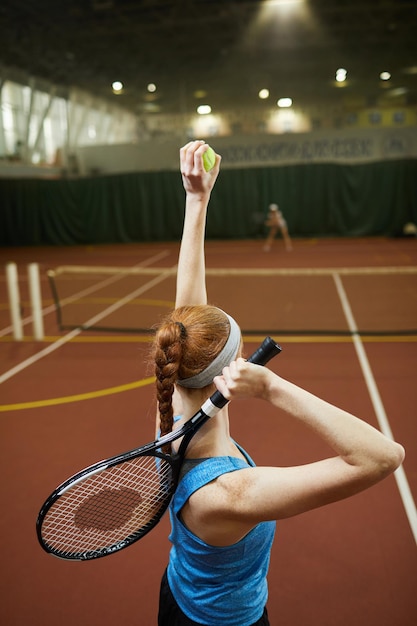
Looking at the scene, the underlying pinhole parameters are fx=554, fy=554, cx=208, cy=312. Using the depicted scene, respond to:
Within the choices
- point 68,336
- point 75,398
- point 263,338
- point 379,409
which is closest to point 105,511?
point 379,409

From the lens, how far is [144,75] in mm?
25125

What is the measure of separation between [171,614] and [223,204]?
70.5 ft

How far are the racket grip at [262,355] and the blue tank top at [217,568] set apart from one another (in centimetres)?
18

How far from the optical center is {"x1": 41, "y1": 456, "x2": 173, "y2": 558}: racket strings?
62.8 inches

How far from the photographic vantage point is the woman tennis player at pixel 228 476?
1.24m

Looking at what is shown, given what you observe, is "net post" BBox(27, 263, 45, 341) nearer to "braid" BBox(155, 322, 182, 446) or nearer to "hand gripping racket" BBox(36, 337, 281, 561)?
"hand gripping racket" BBox(36, 337, 281, 561)

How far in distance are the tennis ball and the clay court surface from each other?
217 cm

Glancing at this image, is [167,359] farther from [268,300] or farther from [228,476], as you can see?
[268,300]

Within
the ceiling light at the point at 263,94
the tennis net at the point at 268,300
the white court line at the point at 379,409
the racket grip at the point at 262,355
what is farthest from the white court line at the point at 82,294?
the ceiling light at the point at 263,94

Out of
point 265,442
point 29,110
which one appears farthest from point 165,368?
point 29,110

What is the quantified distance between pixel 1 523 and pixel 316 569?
197 cm

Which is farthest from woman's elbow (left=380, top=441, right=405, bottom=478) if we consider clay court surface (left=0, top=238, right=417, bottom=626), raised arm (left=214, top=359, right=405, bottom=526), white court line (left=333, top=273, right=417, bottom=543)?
white court line (left=333, top=273, right=417, bottom=543)

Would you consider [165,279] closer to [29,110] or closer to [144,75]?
[29,110]

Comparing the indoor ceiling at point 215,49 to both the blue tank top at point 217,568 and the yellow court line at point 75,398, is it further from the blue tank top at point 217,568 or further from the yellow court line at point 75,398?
the blue tank top at point 217,568
